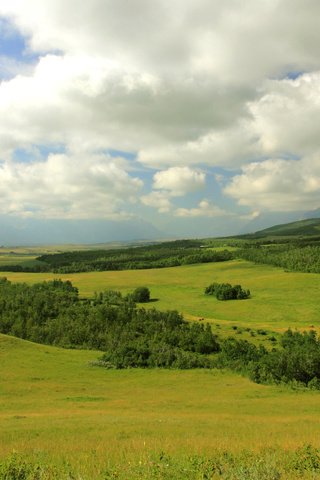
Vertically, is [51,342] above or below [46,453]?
below

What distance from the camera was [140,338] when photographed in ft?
284

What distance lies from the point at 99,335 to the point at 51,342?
11.1 m

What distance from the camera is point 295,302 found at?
11756 cm

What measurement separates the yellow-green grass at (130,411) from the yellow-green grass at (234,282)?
46496mm

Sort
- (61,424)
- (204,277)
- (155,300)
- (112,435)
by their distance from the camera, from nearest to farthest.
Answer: (112,435), (61,424), (155,300), (204,277)

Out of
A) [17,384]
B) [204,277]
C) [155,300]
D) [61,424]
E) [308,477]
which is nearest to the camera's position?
[308,477]

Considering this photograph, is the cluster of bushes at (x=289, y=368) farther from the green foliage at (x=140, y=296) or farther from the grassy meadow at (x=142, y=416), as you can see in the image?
the green foliage at (x=140, y=296)

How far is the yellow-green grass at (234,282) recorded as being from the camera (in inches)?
4168

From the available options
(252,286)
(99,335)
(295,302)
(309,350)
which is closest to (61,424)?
(309,350)

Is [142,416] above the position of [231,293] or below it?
above

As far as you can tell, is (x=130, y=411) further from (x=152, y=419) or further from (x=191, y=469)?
(x=191, y=469)

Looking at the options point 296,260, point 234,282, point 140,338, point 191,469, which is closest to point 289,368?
point 140,338

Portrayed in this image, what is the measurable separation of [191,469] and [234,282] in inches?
5623

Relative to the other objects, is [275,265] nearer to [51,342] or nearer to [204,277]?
[204,277]
